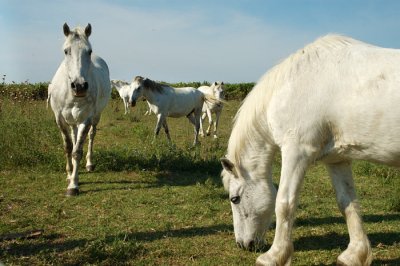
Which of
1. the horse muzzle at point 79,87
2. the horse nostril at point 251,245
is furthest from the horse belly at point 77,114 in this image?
the horse nostril at point 251,245

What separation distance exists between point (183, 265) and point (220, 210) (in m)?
1.87

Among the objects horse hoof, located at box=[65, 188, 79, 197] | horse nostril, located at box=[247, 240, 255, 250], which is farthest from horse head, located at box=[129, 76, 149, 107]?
horse nostril, located at box=[247, 240, 255, 250]

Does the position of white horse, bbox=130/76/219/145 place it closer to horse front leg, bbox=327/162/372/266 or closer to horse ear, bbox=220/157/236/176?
horse ear, bbox=220/157/236/176

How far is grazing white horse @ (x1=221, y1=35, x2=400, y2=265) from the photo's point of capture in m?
3.16

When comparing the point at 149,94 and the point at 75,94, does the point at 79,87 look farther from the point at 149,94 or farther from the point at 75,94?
the point at 149,94

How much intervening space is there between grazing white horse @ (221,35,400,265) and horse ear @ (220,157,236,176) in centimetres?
1

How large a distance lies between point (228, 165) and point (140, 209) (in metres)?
2.17

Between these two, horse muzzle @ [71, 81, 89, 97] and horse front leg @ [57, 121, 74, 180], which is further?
horse front leg @ [57, 121, 74, 180]

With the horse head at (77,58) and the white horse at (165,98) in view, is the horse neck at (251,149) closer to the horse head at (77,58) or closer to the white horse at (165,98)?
the horse head at (77,58)

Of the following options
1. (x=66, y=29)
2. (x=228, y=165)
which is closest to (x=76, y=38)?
(x=66, y=29)

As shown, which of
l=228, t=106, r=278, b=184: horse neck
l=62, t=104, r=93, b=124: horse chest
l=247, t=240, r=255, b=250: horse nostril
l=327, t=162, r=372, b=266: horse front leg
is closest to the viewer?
l=327, t=162, r=372, b=266: horse front leg

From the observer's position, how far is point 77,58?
627 centimetres

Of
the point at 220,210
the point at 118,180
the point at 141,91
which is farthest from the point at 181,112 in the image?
the point at 220,210

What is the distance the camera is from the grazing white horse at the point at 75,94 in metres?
6.22
